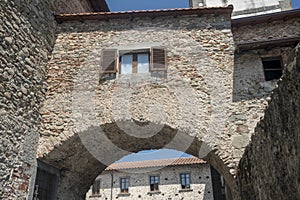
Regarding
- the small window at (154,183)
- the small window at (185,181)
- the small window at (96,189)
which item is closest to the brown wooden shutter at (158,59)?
the small window at (185,181)

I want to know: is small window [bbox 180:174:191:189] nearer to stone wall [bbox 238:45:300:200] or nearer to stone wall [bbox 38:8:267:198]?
stone wall [bbox 38:8:267:198]

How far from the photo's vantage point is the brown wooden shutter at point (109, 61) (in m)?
7.54

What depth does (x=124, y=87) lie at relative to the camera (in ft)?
23.9

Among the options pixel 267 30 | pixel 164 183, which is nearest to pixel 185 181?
pixel 164 183

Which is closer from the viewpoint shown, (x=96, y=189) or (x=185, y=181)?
(x=185, y=181)

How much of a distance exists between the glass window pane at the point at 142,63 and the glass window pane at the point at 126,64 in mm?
216

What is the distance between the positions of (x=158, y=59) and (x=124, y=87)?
1190 mm

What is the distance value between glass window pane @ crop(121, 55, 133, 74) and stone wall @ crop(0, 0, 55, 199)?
2069mm

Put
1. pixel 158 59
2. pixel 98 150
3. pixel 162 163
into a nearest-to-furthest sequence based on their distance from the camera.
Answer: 1. pixel 158 59
2. pixel 98 150
3. pixel 162 163

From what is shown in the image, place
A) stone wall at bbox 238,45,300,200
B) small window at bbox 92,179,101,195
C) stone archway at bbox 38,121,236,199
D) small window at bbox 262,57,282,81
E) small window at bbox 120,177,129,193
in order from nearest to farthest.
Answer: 1. stone wall at bbox 238,45,300,200
2. stone archway at bbox 38,121,236,199
3. small window at bbox 262,57,282,81
4. small window at bbox 120,177,129,193
5. small window at bbox 92,179,101,195

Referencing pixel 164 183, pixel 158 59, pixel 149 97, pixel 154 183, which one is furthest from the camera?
pixel 154 183

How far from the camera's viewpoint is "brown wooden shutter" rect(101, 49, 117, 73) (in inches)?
297

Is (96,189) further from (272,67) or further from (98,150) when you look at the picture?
(272,67)

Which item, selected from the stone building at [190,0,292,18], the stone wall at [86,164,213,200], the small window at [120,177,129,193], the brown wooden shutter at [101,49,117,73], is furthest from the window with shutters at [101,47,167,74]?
the small window at [120,177,129,193]
